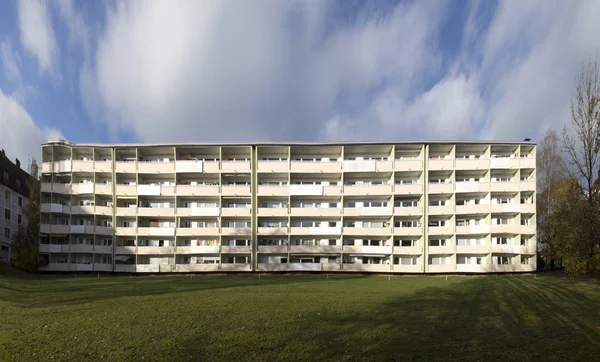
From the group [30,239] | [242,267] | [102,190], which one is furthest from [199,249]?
[30,239]

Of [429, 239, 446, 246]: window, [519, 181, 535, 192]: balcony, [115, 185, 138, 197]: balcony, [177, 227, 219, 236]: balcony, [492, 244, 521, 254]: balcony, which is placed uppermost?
[519, 181, 535, 192]: balcony

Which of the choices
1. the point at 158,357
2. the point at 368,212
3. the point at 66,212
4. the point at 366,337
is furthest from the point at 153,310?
the point at 66,212

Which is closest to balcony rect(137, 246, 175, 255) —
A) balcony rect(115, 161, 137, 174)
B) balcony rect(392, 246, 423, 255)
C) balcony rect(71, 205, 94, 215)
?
balcony rect(71, 205, 94, 215)

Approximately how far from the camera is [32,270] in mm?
47406

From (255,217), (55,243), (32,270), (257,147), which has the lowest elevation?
(32,270)

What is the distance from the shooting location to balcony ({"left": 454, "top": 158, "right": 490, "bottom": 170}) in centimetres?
4719

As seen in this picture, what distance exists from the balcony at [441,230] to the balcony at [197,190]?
2981 cm

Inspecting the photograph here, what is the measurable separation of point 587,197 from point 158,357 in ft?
115

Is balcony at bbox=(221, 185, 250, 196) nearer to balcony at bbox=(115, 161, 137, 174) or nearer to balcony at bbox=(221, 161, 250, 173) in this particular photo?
balcony at bbox=(221, 161, 250, 173)

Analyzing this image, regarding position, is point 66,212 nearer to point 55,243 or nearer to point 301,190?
point 55,243

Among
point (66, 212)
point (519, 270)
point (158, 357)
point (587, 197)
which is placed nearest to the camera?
point (158, 357)

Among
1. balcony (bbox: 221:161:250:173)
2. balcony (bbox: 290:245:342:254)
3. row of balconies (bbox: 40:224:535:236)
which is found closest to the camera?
row of balconies (bbox: 40:224:535:236)

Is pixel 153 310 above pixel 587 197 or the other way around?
the other way around

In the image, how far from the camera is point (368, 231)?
47531mm
